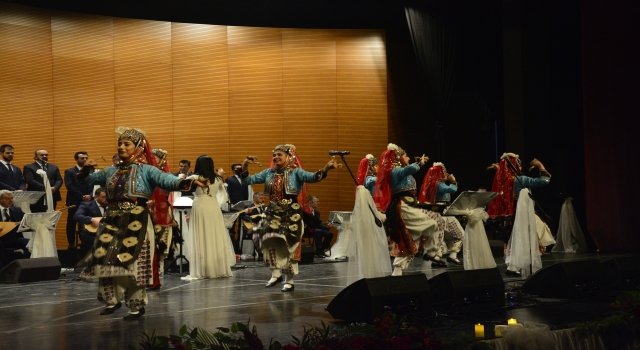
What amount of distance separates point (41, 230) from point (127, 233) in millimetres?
4194

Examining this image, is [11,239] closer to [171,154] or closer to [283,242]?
[283,242]

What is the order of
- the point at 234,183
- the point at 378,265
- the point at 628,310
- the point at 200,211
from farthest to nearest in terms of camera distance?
the point at 234,183 → the point at 200,211 → the point at 378,265 → the point at 628,310

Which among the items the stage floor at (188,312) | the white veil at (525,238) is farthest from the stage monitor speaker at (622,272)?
the white veil at (525,238)

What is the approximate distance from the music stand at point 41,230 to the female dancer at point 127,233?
3.70 meters

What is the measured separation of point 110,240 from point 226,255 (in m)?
3.69

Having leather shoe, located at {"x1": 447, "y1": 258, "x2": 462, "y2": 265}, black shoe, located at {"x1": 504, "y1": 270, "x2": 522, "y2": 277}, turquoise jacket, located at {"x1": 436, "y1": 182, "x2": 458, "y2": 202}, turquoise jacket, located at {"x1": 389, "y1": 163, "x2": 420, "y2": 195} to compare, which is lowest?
leather shoe, located at {"x1": 447, "y1": 258, "x2": 462, "y2": 265}

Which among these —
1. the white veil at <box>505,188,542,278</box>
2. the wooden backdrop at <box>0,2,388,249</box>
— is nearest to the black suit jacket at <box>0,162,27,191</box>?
the wooden backdrop at <box>0,2,388,249</box>

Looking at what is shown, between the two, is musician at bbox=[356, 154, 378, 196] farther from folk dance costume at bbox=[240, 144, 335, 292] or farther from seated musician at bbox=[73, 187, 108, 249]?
seated musician at bbox=[73, 187, 108, 249]

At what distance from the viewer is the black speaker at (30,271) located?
8.35 m

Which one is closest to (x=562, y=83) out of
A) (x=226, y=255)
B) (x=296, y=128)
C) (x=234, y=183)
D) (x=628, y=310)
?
(x=296, y=128)

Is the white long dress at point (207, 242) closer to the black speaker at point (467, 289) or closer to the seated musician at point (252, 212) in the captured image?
the seated musician at point (252, 212)

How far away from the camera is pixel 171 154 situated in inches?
533

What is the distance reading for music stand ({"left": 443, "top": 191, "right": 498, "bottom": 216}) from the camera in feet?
24.4

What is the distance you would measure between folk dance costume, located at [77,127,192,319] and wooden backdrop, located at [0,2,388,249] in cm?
750
